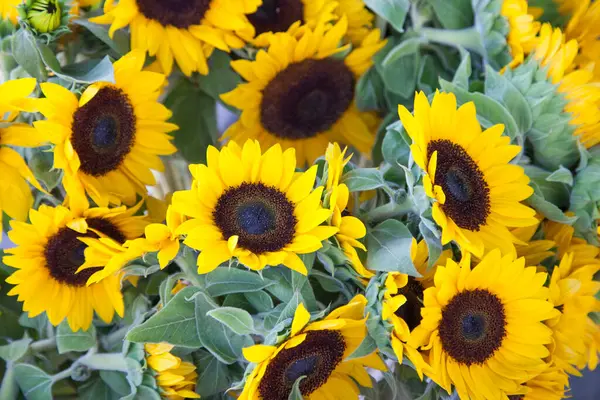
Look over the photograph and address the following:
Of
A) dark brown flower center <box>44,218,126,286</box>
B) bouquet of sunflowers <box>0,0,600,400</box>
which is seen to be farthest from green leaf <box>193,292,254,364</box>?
dark brown flower center <box>44,218,126,286</box>

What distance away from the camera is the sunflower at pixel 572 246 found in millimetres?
664

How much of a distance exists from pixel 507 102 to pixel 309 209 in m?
0.26

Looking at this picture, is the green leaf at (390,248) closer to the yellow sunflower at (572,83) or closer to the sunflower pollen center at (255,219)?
the sunflower pollen center at (255,219)

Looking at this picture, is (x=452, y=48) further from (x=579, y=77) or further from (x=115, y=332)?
(x=115, y=332)

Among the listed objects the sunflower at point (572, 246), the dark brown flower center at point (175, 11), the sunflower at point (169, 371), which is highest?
the dark brown flower center at point (175, 11)

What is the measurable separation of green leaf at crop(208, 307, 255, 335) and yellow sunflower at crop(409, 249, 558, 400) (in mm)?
133

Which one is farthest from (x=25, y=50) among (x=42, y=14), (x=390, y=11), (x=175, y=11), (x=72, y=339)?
(x=390, y=11)

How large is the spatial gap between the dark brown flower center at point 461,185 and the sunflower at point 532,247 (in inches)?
2.9

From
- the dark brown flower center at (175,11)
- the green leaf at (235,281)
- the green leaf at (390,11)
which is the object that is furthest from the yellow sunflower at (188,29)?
the green leaf at (235,281)

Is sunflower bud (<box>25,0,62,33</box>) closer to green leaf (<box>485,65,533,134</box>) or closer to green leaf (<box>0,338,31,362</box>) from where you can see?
green leaf (<box>0,338,31,362</box>)

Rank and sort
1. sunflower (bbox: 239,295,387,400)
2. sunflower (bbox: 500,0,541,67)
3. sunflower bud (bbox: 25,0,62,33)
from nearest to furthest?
sunflower (bbox: 239,295,387,400) → sunflower bud (bbox: 25,0,62,33) → sunflower (bbox: 500,0,541,67)

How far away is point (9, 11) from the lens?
2.03ft

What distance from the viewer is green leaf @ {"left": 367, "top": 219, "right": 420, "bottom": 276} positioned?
552mm

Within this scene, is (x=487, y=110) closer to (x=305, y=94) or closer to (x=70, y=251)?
(x=305, y=94)
